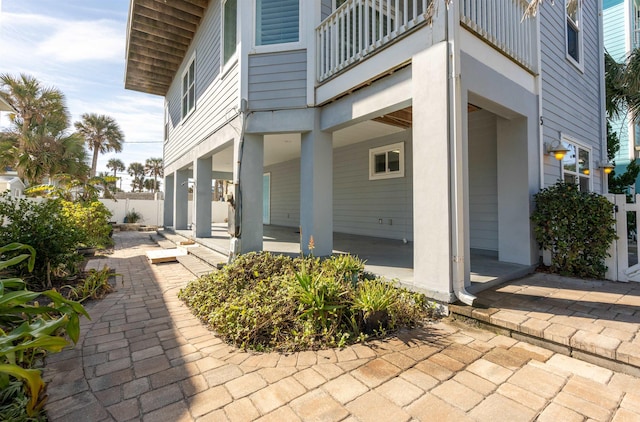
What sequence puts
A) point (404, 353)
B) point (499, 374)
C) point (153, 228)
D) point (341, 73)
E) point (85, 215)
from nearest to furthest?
point (499, 374), point (404, 353), point (341, 73), point (85, 215), point (153, 228)

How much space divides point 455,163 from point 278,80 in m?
3.58

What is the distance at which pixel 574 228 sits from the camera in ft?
13.3

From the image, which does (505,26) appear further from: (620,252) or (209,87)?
(209,87)

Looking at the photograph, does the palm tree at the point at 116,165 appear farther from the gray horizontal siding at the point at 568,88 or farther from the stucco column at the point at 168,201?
the gray horizontal siding at the point at 568,88

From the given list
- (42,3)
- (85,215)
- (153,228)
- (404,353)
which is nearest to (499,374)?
(404,353)

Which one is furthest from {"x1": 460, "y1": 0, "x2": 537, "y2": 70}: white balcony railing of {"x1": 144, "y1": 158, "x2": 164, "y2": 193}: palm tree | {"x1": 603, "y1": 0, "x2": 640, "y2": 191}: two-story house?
{"x1": 144, "y1": 158, "x2": 164, "y2": 193}: palm tree

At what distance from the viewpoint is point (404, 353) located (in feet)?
7.88

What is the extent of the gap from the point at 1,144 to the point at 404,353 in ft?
49.1

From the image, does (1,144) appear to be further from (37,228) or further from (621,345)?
(621,345)

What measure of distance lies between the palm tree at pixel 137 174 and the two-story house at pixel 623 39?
4530 centimetres

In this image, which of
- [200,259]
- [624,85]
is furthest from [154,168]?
[624,85]

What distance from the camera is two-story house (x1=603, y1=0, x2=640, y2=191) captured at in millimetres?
10089

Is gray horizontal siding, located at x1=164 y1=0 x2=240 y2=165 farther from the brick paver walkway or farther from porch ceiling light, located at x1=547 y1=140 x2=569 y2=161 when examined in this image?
porch ceiling light, located at x1=547 y1=140 x2=569 y2=161

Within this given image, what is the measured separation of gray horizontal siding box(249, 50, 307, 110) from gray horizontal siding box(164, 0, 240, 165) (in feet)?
1.34
